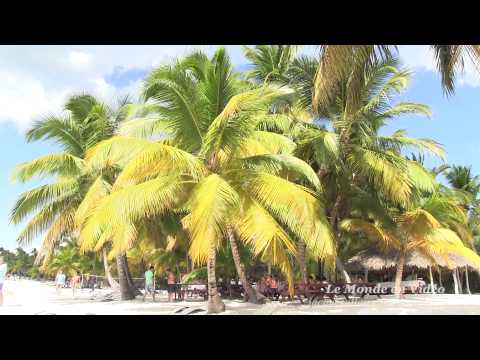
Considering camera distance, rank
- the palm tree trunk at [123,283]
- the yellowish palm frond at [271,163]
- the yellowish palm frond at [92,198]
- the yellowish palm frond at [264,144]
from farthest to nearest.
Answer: the palm tree trunk at [123,283]
the yellowish palm frond at [92,198]
the yellowish palm frond at [264,144]
the yellowish palm frond at [271,163]

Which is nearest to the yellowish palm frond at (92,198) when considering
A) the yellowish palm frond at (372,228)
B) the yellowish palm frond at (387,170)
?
the yellowish palm frond at (387,170)

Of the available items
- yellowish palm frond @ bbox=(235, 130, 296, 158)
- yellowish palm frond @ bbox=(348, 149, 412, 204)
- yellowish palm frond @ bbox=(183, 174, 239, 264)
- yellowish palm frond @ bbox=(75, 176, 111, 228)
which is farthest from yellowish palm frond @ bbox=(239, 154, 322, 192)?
yellowish palm frond @ bbox=(75, 176, 111, 228)

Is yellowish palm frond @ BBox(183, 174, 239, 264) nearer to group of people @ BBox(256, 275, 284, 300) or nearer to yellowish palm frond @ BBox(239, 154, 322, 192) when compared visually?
yellowish palm frond @ BBox(239, 154, 322, 192)

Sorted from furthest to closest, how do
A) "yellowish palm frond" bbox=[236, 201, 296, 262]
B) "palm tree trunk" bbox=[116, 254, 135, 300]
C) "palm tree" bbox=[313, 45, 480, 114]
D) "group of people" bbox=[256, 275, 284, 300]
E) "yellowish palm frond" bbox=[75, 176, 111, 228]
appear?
"palm tree trunk" bbox=[116, 254, 135, 300] → "group of people" bbox=[256, 275, 284, 300] → "yellowish palm frond" bbox=[75, 176, 111, 228] → "yellowish palm frond" bbox=[236, 201, 296, 262] → "palm tree" bbox=[313, 45, 480, 114]

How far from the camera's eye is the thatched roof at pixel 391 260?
817 inches

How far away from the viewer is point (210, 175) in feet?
35.3

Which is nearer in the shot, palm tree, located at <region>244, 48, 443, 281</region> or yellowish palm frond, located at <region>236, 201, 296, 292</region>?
yellowish palm frond, located at <region>236, 201, 296, 292</region>

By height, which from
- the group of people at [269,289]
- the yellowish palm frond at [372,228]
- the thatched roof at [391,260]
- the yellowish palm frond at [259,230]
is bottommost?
the group of people at [269,289]

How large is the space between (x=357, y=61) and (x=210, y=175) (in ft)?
14.9

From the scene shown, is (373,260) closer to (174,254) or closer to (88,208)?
(174,254)

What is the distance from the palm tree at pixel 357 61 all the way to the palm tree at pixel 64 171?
35.8 ft

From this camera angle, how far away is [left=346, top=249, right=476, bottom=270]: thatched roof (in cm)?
2075

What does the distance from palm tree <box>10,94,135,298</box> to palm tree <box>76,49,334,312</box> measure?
5624mm

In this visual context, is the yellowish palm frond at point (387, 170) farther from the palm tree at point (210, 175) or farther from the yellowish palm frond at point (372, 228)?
the palm tree at point (210, 175)
